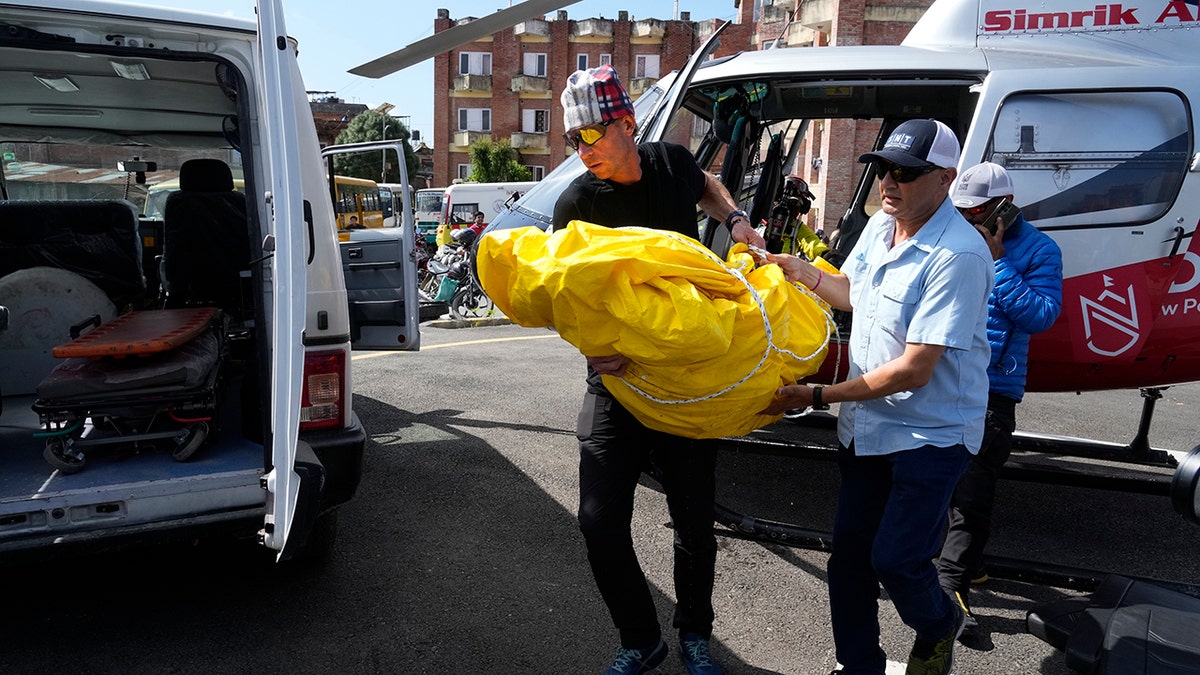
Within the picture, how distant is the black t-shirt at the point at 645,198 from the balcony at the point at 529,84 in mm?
47706

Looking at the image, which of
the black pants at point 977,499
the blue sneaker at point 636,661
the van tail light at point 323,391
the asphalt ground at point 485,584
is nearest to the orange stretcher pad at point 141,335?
the van tail light at point 323,391

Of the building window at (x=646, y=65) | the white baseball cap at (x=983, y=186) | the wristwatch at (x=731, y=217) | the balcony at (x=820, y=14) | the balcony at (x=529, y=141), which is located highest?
the building window at (x=646, y=65)

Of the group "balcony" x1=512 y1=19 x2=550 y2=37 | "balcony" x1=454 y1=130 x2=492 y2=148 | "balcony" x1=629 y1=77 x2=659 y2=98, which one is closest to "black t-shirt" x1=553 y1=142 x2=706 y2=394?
"balcony" x1=629 y1=77 x2=659 y2=98

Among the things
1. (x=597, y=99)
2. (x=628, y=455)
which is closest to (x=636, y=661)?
(x=628, y=455)

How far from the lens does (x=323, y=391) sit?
3342mm

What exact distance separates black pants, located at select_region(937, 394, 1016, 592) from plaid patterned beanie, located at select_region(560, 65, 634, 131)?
2.03m

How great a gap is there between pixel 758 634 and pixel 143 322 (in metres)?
3.37

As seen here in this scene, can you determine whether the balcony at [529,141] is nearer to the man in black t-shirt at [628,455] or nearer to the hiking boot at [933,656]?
the man in black t-shirt at [628,455]

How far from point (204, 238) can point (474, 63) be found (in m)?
47.6

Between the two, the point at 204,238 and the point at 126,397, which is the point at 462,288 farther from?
the point at 126,397

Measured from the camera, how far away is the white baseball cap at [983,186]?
11.3 feet

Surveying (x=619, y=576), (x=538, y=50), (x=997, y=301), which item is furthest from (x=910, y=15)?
(x=538, y=50)

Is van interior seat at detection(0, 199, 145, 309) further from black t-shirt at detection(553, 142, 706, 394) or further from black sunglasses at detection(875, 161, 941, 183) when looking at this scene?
black sunglasses at detection(875, 161, 941, 183)

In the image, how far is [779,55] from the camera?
4.63 m
